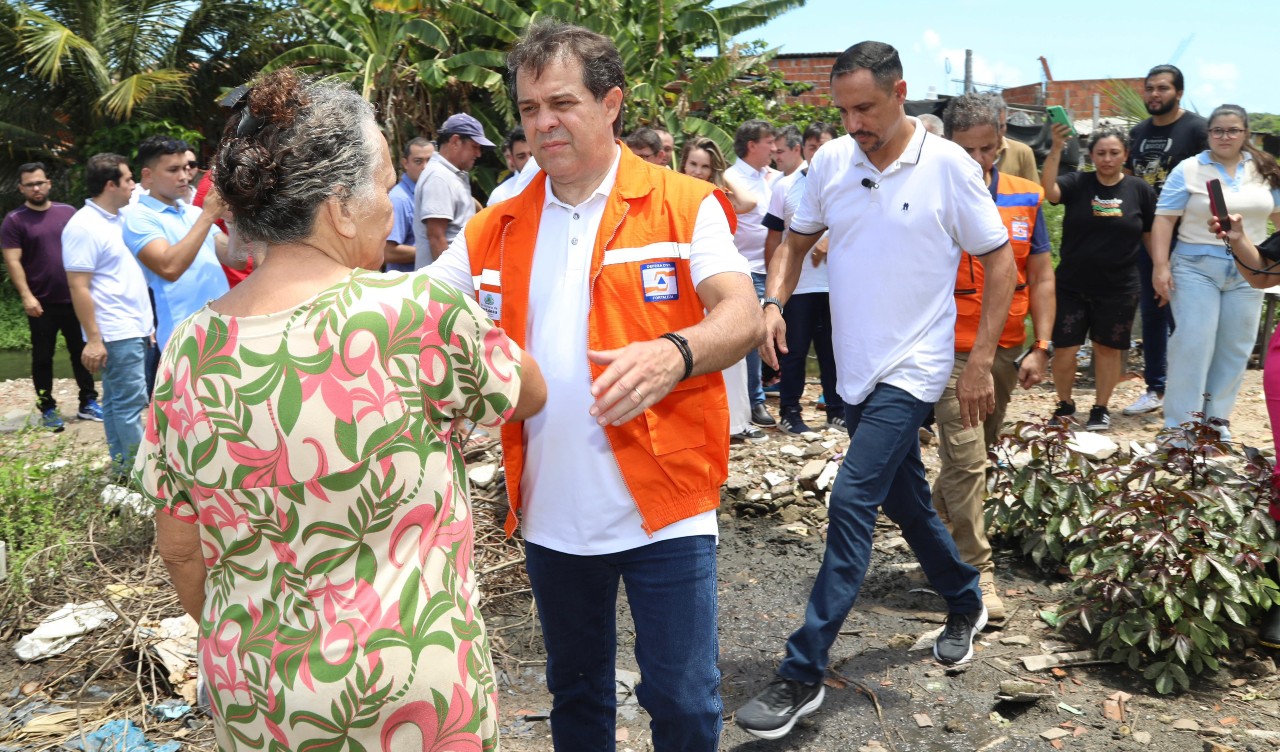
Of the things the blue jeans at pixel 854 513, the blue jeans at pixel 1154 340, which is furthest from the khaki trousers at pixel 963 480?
the blue jeans at pixel 1154 340

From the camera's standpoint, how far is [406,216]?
8.06m

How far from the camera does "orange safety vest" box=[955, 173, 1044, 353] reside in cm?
495

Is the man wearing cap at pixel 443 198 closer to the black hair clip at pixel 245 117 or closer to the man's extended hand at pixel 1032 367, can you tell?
the man's extended hand at pixel 1032 367

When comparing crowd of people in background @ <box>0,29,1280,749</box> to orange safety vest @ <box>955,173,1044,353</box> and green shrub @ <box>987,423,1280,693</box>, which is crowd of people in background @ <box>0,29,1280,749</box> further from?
green shrub @ <box>987,423,1280,693</box>

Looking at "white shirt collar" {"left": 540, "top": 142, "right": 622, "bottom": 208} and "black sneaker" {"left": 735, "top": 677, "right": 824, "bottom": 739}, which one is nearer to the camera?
"white shirt collar" {"left": 540, "top": 142, "right": 622, "bottom": 208}

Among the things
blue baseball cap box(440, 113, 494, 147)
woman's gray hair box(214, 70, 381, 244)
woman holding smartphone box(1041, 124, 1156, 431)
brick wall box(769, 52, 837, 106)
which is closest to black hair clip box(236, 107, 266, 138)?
woman's gray hair box(214, 70, 381, 244)

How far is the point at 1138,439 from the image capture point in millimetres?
7859

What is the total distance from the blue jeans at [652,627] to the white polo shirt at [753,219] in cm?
561

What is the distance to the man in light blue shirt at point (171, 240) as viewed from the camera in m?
5.90

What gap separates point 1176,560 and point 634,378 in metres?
2.91

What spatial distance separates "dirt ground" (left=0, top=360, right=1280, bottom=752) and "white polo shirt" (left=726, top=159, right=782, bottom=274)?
3.31m

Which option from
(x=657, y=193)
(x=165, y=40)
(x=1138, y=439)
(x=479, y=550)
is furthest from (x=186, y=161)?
(x=165, y=40)

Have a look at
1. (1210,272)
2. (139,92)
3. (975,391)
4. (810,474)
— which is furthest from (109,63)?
(975,391)

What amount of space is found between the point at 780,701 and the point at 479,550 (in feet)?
6.55
